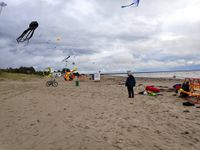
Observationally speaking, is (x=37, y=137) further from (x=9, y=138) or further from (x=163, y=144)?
(x=163, y=144)

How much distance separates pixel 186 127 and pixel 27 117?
555cm

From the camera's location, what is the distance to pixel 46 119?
7309mm

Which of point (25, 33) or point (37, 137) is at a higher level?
point (25, 33)

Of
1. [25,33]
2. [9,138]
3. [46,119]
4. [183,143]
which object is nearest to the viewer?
[183,143]

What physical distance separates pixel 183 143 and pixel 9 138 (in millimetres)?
4534

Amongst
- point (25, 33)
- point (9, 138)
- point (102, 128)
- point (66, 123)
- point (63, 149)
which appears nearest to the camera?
point (63, 149)

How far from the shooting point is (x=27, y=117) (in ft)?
25.1

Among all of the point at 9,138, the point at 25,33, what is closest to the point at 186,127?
the point at 9,138

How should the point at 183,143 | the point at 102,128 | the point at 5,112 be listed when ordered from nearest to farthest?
the point at 183,143 → the point at 102,128 → the point at 5,112

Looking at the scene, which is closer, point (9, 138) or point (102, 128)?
point (9, 138)

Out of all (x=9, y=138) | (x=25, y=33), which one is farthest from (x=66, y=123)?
(x=25, y=33)

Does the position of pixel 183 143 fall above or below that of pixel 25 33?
below

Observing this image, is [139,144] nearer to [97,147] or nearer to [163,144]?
[163,144]

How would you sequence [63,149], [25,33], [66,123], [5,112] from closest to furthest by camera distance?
[63,149] → [66,123] → [5,112] → [25,33]
